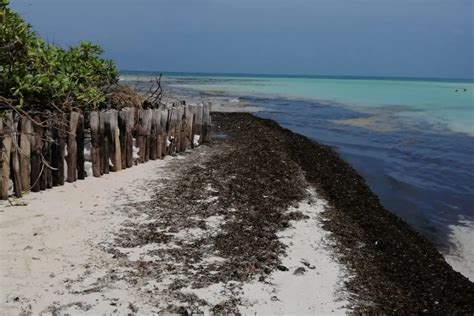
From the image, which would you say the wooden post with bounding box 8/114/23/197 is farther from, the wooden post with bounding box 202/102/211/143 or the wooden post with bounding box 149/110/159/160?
the wooden post with bounding box 202/102/211/143

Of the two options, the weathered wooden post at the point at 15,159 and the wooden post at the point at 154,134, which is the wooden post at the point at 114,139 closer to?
the wooden post at the point at 154,134

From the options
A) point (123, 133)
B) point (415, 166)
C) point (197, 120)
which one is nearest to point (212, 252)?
point (123, 133)

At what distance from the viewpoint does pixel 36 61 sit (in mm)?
9055

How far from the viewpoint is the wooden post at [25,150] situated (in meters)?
7.68

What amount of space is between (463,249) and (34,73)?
26.9 feet

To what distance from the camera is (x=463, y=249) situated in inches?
338

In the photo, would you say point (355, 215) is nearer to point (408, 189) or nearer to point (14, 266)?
point (408, 189)

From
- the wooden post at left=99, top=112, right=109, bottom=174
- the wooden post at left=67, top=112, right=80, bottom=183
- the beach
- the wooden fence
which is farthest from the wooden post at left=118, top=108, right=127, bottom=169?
the wooden post at left=67, top=112, right=80, bottom=183

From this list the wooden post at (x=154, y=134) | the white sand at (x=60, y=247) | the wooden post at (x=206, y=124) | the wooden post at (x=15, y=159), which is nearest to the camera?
the white sand at (x=60, y=247)

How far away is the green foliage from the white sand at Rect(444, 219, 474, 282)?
23.0 ft

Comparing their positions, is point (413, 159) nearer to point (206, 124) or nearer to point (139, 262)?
point (206, 124)

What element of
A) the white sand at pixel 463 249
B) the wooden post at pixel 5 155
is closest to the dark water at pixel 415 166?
the white sand at pixel 463 249

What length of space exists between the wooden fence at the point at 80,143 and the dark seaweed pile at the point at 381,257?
2.09 meters

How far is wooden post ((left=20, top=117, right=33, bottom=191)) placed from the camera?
25.2ft
